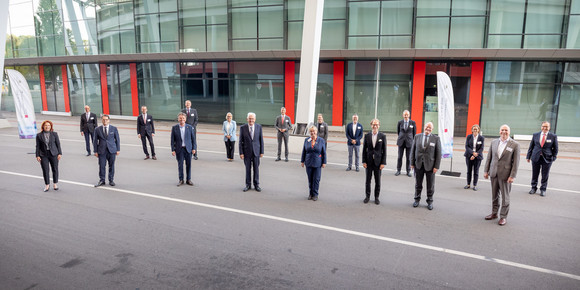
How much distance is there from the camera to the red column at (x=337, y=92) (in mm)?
21266

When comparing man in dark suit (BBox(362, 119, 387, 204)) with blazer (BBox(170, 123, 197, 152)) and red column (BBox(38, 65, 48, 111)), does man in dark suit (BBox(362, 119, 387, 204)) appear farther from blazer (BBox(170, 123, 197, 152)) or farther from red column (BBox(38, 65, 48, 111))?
red column (BBox(38, 65, 48, 111))

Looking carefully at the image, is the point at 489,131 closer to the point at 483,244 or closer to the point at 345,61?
the point at 345,61

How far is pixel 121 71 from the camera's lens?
1065 inches

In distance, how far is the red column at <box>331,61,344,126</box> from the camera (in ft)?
69.8

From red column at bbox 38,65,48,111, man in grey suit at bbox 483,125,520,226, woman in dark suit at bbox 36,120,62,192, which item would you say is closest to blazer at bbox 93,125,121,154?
woman in dark suit at bbox 36,120,62,192

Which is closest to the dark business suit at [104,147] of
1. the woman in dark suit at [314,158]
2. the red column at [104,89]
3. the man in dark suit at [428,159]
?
the woman in dark suit at [314,158]

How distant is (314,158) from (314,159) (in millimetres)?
25

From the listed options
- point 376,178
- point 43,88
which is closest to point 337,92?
point 376,178

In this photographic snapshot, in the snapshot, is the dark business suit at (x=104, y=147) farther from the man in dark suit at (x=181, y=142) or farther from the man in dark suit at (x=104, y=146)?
the man in dark suit at (x=181, y=142)

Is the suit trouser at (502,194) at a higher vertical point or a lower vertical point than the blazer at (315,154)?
lower

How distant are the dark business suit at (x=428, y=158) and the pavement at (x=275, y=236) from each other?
0.53 meters

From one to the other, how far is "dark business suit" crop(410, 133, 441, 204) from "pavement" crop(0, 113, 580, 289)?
0.53 m

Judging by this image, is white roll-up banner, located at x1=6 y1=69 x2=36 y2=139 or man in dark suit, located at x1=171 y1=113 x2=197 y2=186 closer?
man in dark suit, located at x1=171 y1=113 x2=197 y2=186

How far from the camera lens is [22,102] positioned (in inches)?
594
